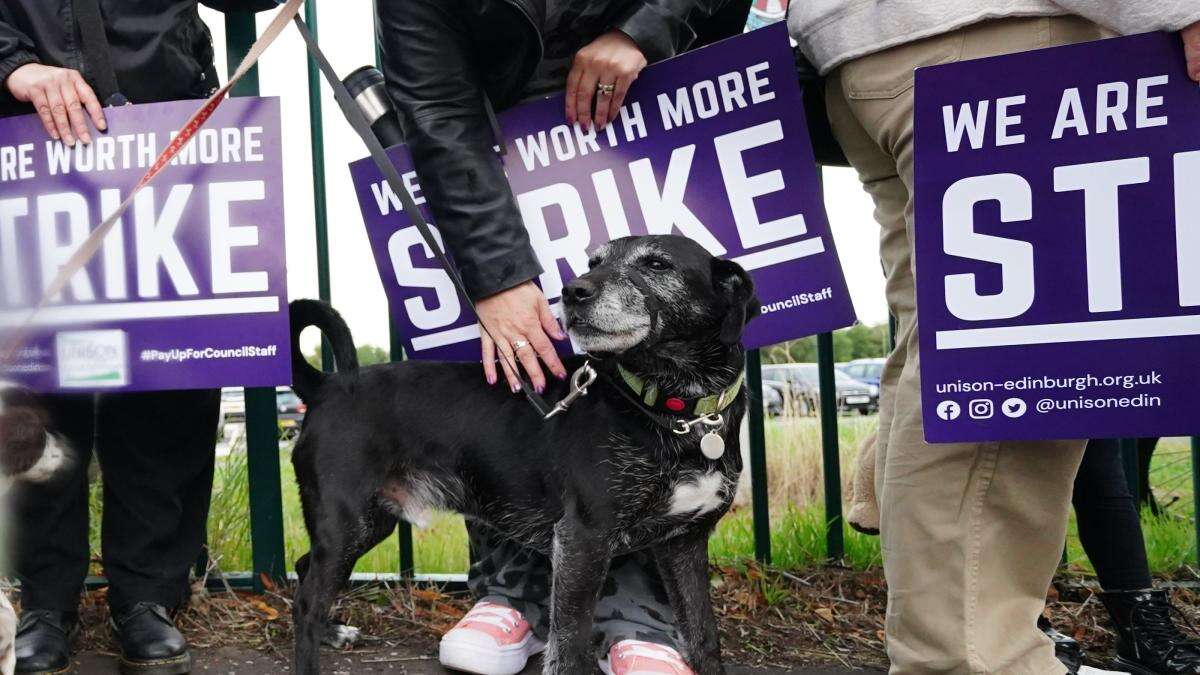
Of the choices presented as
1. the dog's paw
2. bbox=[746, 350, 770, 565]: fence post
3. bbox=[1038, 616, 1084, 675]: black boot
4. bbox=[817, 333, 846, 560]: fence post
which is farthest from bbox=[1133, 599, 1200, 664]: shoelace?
the dog's paw

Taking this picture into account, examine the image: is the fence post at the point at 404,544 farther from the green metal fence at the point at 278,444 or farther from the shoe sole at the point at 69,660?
the shoe sole at the point at 69,660

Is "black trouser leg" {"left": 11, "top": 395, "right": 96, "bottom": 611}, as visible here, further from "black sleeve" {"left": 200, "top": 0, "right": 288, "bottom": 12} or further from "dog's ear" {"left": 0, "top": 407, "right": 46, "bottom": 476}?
"black sleeve" {"left": 200, "top": 0, "right": 288, "bottom": 12}

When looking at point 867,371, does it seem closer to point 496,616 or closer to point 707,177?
point 707,177

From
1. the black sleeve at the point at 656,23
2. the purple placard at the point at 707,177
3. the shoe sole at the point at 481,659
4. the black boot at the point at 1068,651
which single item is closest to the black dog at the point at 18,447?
the shoe sole at the point at 481,659

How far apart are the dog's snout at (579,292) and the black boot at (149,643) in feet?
4.61

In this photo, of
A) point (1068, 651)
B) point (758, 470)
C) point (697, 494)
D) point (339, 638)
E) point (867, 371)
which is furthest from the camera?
point (867, 371)

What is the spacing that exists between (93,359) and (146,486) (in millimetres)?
365

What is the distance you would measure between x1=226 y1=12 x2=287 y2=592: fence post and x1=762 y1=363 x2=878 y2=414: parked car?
1.86 meters

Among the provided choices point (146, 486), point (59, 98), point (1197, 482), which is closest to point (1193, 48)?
point (1197, 482)

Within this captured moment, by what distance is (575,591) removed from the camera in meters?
2.14

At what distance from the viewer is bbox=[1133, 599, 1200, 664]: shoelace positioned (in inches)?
92.0

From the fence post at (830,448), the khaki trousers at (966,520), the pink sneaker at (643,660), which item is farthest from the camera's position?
the fence post at (830,448)

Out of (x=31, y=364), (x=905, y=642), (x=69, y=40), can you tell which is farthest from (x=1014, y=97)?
(x=31, y=364)

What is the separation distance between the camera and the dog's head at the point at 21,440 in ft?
4.92
